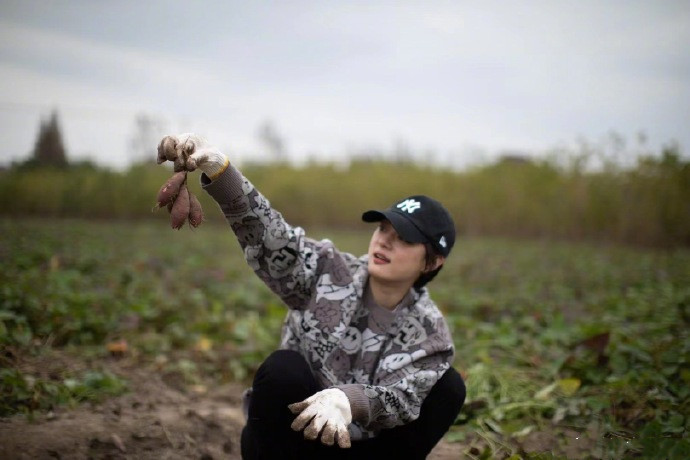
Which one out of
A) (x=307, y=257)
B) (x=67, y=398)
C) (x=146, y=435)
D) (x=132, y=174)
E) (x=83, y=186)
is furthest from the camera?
(x=132, y=174)

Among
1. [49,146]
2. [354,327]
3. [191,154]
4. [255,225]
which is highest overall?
[49,146]

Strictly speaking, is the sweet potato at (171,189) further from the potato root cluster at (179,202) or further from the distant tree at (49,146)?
the distant tree at (49,146)

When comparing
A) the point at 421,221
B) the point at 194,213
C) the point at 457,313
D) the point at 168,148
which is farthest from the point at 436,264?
the point at 457,313

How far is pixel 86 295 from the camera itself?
3.94 metres

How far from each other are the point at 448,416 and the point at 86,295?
2.87 metres

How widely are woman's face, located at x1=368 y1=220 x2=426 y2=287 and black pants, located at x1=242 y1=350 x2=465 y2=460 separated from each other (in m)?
0.40

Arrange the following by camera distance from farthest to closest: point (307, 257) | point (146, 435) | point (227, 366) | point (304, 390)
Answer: point (227, 366), point (146, 435), point (307, 257), point (304, 390)

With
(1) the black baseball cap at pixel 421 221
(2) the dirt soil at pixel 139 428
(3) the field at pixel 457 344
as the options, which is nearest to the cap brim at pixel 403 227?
(1) the black baseball cap at pixel 421 221

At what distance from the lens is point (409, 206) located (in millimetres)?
2092

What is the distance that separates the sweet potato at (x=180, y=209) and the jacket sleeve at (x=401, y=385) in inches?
27.4

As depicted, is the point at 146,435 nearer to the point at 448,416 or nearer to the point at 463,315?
the point at 448,416

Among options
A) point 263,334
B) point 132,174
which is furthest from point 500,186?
point 263,334

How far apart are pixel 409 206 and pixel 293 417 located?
843mm

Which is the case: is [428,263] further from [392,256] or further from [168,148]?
[168,148]
